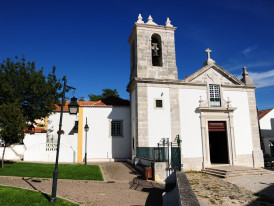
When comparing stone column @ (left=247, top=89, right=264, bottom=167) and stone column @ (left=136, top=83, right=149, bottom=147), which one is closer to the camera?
stone column @ (left=136, top=83, right=149, bottom=147)

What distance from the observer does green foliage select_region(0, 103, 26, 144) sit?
12367mm

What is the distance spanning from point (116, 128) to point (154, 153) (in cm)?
644

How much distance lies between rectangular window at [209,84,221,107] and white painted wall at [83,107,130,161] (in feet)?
21.6

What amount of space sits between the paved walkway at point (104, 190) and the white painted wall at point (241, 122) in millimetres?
8612

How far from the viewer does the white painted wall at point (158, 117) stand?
14116 millimetres

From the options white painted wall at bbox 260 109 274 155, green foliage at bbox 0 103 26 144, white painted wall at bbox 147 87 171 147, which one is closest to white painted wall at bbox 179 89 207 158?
white painted wall at bbox 147 87 171 147

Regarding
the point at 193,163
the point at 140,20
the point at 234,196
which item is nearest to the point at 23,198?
the point at 234,196

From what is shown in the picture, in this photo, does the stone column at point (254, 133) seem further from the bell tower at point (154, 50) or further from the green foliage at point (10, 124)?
the green foliage at point (10, 124)

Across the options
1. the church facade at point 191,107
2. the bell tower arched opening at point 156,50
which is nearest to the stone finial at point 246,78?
the church facade at point 191,107

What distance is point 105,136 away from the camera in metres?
16.9

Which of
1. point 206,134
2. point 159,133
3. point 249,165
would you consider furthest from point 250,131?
point 159,133

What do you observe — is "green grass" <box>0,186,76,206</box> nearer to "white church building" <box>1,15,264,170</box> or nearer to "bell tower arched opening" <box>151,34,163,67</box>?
"white church building" <box>1,15,264,170</box>

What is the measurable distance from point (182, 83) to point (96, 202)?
10578 mm

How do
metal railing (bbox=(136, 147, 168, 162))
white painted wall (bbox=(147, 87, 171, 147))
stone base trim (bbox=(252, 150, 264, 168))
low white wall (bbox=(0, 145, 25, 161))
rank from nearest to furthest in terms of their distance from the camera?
metal railing (bbox=(136, 147, 168, 162)) < white painted wall (bbox=(147, 87, 171, 147)) < stone base trim (bbox=(252, 150, 264, 168)) < low white wall (bbox=(0, 145, 25, 161))
